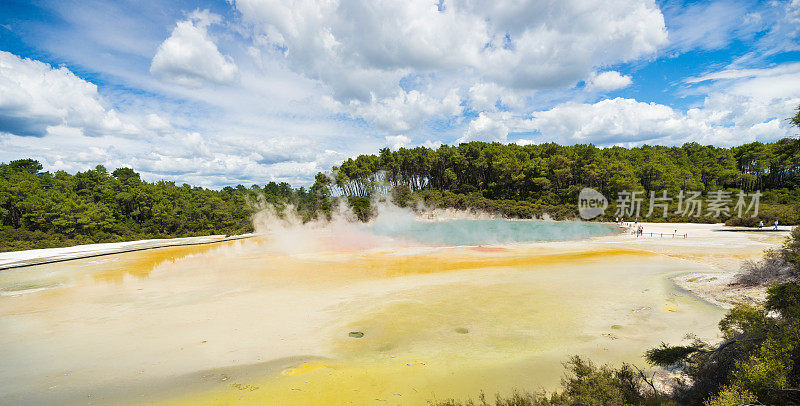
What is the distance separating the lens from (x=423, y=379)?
6613 mm

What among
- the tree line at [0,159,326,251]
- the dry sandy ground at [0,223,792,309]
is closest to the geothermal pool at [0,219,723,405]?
the dry sandy ground at [0,223,792,309]

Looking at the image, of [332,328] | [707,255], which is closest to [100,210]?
[332,328]

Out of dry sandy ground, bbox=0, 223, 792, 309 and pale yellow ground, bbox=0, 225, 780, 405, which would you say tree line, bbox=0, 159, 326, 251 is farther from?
pale yellow ground, bbox=0, 225, 780, 405

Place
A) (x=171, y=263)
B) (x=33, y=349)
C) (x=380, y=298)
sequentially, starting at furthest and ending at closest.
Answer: (x=171, y=263), (x=380, y=298), (x=33, y=349)

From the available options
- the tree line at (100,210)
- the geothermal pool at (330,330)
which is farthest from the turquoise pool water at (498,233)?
the tree line at (100,210)

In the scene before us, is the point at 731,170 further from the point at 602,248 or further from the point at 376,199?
the point at 376,199

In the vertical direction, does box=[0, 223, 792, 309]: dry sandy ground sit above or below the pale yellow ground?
above

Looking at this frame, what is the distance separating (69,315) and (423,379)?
1301cm

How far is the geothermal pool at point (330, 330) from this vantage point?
21.6 feet

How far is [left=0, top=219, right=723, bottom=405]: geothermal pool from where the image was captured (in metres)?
6.59

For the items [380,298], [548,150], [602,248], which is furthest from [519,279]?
[548,150]

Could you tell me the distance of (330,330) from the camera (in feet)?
30.5

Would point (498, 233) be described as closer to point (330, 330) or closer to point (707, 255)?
point (707, 255)

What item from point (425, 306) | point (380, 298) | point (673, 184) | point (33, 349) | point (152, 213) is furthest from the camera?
point (673, 184)
